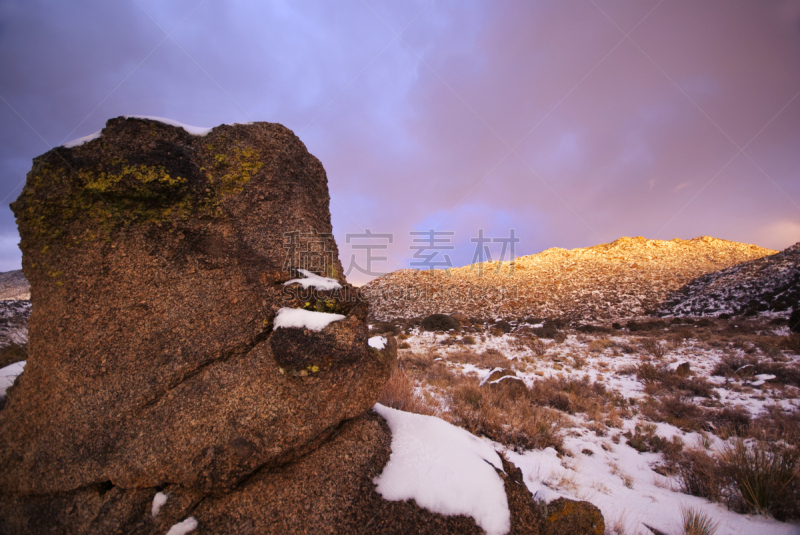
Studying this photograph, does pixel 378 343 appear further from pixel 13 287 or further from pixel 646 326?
pixel 13 287

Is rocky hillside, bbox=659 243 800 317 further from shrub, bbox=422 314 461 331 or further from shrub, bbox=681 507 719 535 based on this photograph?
shrub, bbox=681 507 719 535

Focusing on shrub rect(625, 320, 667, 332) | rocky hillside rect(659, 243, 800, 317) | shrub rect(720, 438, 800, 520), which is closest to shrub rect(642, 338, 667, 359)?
shrub rect(625, 320, 667, 332)

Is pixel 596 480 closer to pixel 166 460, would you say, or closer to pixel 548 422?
pixel 548 422

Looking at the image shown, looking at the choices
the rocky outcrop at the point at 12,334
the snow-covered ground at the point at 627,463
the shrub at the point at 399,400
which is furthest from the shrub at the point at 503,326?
the rocky outcrop at the point at 12,334

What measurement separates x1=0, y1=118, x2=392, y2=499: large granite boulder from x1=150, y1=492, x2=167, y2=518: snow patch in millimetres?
64

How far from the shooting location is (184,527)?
5.56ft

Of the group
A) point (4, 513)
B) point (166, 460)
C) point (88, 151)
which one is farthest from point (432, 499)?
point (88, 151)

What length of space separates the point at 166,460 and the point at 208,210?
1.62 metres

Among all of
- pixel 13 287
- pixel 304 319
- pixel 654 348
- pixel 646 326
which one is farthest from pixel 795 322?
pixel 13 287

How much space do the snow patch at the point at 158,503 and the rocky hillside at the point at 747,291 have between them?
25.9 meters

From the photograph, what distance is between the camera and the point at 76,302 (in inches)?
84.2

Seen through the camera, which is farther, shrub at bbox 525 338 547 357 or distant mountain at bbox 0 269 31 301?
distant mountain at bbox 0 269 31 301

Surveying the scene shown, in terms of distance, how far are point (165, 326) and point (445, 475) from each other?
217cm

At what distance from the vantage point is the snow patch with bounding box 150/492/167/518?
177 cm
